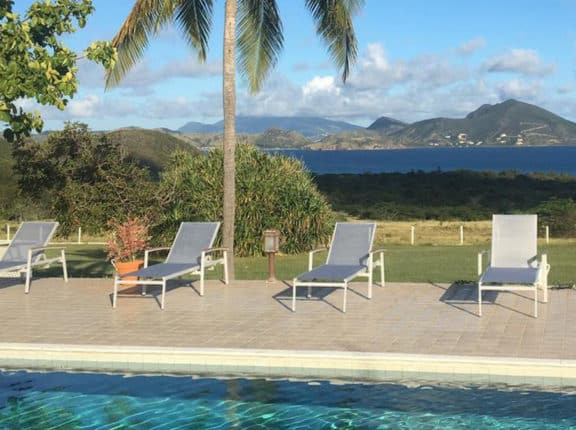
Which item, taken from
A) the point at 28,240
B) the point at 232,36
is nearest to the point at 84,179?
the point at 28,240

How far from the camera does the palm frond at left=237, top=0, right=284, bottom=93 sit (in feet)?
42.6

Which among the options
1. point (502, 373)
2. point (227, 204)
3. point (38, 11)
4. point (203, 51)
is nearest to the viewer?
point (502, 373)

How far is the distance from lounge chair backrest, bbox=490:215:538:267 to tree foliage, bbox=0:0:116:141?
5.02 meters

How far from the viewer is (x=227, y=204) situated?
487 inches

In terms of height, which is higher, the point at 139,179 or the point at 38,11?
the point at 38,11

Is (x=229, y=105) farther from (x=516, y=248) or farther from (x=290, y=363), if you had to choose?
(x=290, y=363)

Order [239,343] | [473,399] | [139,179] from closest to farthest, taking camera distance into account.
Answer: [473,399] → [239,343] → [139,179]

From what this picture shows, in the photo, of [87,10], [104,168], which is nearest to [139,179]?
[104,168]

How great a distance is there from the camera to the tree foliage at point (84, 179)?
16.5 metres

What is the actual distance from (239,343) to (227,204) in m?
5.09

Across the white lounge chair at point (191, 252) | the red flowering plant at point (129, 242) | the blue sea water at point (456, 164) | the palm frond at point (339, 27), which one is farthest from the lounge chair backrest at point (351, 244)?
the blue sea water at point (456, 164)

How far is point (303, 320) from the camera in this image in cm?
866

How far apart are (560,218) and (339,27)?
14494mm

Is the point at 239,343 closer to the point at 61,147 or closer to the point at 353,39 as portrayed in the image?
the point at 353,39
